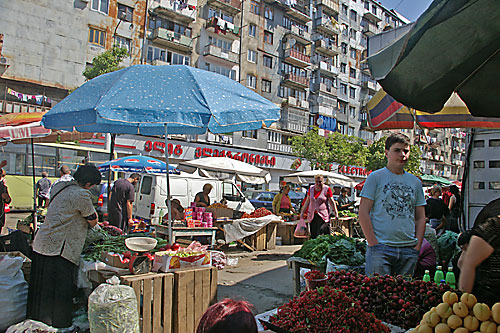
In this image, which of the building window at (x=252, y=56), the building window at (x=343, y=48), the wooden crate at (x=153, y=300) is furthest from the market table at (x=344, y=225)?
the building window at (x=343, y=48)

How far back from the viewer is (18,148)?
53.4ft

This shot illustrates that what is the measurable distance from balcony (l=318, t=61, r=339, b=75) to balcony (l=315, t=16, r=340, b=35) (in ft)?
13.8

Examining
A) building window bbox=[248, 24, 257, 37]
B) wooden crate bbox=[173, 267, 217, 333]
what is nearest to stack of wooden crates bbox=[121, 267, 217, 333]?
wooden crate bbox=[173, 267, 217, 333]

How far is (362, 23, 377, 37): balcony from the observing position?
1994 inches

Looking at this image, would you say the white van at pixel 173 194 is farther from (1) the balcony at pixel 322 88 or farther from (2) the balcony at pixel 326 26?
(2) the balcony at pixel 326 26

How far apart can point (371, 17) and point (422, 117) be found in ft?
174

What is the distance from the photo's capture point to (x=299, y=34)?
40.7 meters

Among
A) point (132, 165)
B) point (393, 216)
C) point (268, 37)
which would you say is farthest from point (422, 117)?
point (268, 37)

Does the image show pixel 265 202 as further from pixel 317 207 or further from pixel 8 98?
pixel 8 98

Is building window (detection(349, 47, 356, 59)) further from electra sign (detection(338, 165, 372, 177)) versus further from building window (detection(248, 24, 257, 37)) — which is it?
building window (detection(248, 24, 257, 37))

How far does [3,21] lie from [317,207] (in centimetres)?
2552

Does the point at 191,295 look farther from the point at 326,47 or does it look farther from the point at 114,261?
the point at 326,47

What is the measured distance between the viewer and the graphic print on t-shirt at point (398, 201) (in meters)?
3.49

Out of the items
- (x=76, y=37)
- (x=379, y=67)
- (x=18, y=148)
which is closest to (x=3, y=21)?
(x=76, y=37)
